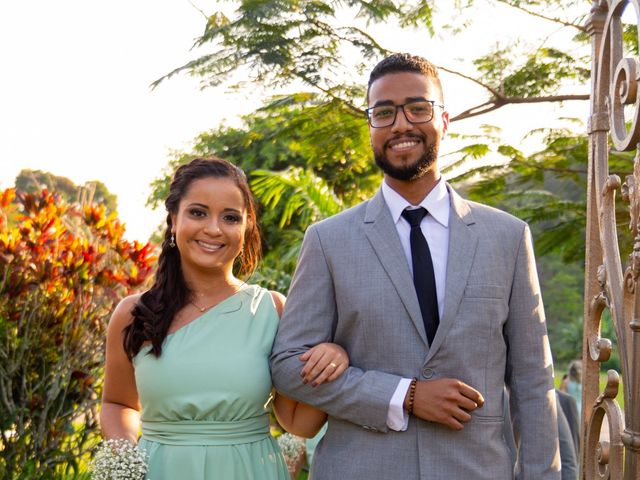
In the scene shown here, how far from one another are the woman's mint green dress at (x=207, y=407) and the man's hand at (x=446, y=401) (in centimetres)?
72

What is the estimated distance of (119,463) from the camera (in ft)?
A: 9.50

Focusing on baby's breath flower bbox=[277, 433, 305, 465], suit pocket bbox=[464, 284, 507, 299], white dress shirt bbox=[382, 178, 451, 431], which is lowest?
baby's breath flower bbox=[277, 433, 305, 465]

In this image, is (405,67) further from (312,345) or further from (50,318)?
(50,318)

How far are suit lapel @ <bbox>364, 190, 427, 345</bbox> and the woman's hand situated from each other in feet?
0.87

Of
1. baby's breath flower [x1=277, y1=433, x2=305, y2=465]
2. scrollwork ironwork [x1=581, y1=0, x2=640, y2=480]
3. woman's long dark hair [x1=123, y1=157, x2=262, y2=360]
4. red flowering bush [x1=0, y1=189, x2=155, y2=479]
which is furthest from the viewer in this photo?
red flowering bush [x1=0, y1=189, x2=155, y2=479]

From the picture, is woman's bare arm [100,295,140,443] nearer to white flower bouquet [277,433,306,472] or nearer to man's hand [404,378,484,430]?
man's hand [404,378,484,430]

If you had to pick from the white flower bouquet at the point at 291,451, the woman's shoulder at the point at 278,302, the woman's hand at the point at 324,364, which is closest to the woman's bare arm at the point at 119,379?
the woman's shoulder at the point at 278,302

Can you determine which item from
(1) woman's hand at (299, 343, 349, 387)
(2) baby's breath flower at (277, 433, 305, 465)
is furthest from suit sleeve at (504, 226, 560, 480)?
(2) baby's breath flower at (277, 433, 305, 465)

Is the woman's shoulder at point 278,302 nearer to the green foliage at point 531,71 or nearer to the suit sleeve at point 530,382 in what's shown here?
the suit sleeve at point 530,382

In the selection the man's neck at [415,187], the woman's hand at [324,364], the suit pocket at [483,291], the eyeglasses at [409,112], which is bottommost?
the woman's hand at [324,364]

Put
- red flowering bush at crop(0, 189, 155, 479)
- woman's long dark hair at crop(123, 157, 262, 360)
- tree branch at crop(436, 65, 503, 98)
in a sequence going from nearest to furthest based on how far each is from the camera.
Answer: woman's long dark hair at crop(123, 157, 262, 360), red flowering bush at crop(0, 189, 155, 479), tree branch at crop(436, 65, 503, 98)

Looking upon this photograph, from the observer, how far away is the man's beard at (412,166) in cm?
296

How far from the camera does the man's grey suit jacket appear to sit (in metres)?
2.84

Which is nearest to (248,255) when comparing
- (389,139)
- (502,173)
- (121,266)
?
(389,139)
